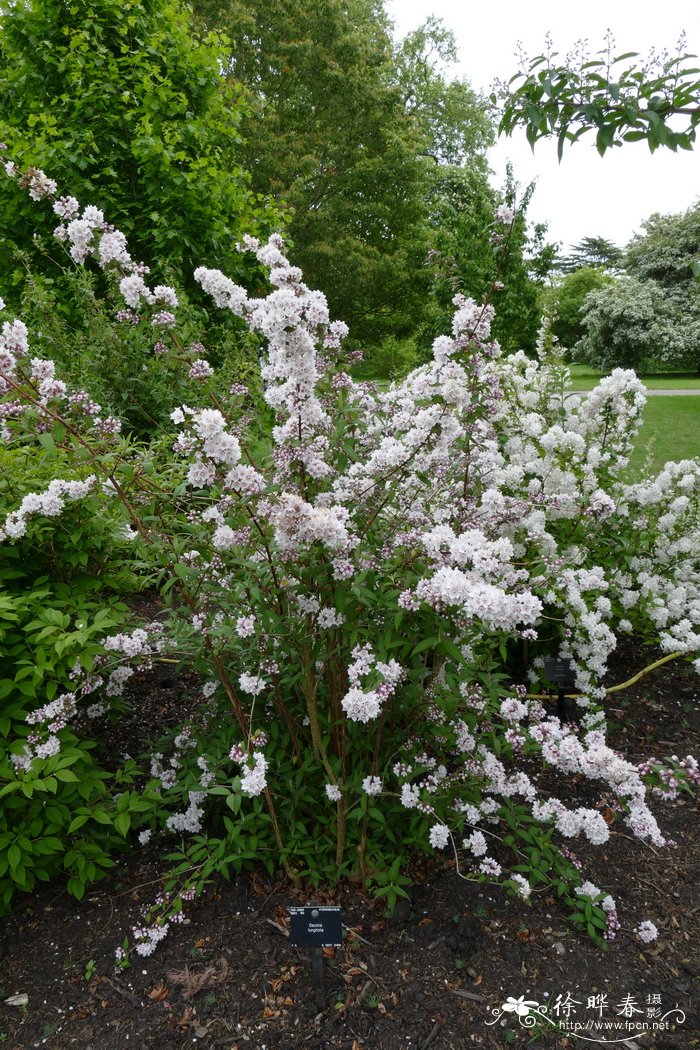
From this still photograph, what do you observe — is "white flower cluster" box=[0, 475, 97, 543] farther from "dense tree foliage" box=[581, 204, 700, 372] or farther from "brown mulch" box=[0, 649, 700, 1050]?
"dense tree foliage" box=[581, 204, 700, 372]

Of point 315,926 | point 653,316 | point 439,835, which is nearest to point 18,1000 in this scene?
point 315,926

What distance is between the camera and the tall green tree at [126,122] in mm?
6059

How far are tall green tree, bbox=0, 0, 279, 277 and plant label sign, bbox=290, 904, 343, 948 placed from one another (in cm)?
545

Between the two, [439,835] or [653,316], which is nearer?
[439,835]

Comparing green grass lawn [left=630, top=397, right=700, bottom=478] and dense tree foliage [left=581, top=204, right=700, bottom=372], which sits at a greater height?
dense tree foliage [left=581, top=204, right=700, bottom=372]

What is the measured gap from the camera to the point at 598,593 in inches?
159

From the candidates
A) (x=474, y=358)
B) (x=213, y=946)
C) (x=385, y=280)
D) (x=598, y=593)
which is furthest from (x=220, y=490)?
(x=385, y=280)

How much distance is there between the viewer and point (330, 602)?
7.55 ft

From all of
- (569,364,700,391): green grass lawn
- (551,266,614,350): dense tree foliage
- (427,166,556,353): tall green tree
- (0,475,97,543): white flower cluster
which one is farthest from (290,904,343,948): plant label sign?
(551,266,614,350): dense tree foliage

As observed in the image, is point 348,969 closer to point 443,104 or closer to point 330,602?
point 330,602

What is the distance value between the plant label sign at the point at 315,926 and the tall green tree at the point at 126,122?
5.45 meters

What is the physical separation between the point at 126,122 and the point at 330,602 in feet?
19.8

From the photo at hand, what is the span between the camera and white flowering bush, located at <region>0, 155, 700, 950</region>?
2094 millimetres

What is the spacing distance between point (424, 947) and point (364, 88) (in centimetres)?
2025
